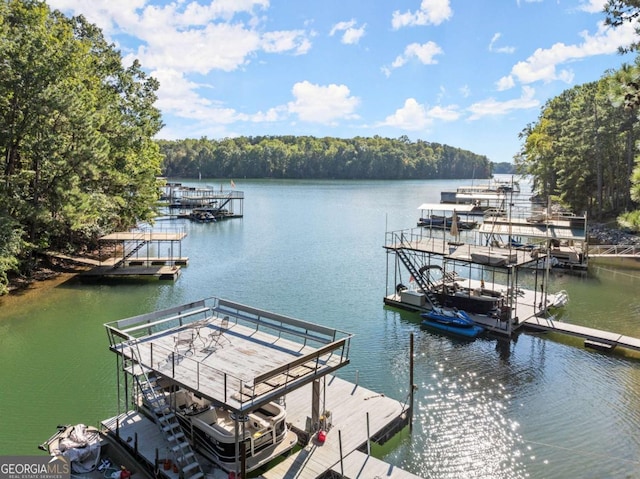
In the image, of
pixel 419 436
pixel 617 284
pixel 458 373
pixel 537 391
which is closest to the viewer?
pixel 419 436

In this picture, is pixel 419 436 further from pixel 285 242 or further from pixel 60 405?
pixel 285 242

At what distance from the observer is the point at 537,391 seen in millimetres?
18594

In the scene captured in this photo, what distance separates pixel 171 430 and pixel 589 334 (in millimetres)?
19433

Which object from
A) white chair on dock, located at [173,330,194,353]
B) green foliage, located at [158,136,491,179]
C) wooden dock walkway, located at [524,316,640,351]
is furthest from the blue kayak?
green foliage, located at [158,136,491,179]

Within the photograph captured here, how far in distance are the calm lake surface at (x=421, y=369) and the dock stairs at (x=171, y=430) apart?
12.4ft

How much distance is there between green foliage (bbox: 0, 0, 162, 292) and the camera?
2702 centimetres

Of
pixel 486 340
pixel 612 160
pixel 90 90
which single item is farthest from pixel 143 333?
pixel 612 160

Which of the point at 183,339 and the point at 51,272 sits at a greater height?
the point at 183,339

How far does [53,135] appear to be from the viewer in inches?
1109

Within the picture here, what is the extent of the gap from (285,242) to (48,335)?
30645mm

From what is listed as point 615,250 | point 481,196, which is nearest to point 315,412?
point 615,250

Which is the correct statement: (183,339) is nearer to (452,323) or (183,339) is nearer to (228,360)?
(228,360)

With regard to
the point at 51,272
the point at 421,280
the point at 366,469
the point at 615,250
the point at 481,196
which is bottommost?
the point at 366,469
